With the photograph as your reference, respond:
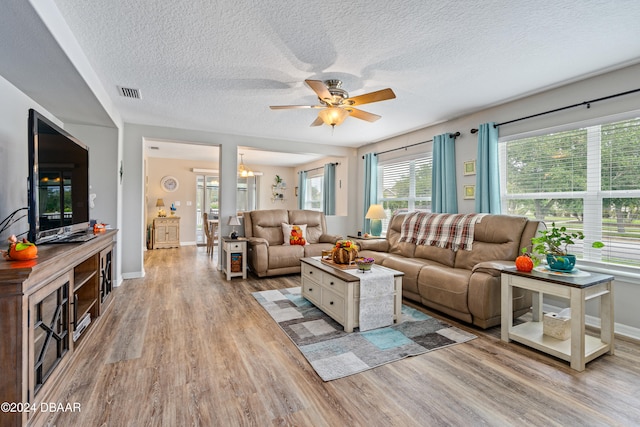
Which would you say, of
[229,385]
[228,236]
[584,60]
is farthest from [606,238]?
[228,236]

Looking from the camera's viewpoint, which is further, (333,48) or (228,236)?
(228,236)

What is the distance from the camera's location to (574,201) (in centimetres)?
308

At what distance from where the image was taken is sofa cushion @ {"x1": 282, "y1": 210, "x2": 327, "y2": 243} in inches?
217

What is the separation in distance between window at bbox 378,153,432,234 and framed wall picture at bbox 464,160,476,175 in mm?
740

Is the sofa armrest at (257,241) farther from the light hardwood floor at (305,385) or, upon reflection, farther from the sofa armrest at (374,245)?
the light hardwood floor at (305,385)

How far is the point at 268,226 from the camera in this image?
5254mm

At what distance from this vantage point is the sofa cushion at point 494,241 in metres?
3.08

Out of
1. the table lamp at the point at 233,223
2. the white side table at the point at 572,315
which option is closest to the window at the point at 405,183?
the white side table at the point at 572,315

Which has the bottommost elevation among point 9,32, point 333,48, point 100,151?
point 100,151

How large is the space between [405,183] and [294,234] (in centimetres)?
218

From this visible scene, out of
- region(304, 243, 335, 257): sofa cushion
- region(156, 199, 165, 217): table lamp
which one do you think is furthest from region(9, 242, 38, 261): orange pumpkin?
region(156, 199, 165, 217): table lamp

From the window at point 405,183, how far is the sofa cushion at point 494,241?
4.83 feet

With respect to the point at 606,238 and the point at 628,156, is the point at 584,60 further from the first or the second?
the point at 606,238

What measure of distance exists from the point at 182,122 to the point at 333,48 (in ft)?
10.1
